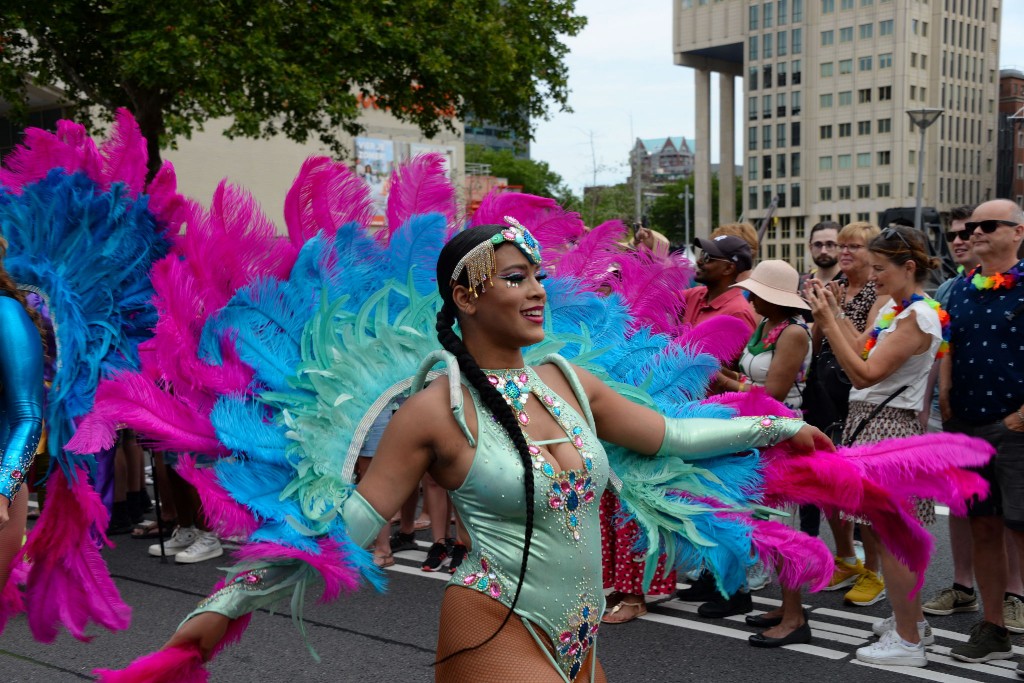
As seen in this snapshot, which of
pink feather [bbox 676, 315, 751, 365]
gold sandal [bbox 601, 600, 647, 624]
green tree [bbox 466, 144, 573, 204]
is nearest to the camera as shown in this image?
pink feather [bbox 676, 315, 751, 365]

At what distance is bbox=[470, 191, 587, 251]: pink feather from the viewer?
10.3 ft

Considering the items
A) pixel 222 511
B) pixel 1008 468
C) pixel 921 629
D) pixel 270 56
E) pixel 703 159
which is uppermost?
pixel 703 159

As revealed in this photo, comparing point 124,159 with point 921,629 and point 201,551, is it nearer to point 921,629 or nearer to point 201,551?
point 201,551

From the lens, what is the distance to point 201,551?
6.63 meters

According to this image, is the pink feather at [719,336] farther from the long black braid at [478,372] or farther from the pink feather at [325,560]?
the pink feather at [325,560]

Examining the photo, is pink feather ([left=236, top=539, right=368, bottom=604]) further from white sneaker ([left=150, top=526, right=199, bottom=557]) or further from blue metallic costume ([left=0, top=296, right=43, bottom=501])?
white sneaker ([left=150, top=526, right=199, bottom=557])

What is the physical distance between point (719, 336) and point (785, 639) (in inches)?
85.8

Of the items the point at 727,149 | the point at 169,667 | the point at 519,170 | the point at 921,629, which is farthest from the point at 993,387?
the point at 727,149

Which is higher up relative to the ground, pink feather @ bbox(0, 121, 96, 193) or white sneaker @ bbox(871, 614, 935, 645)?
pink feather @ bbox(0, 121, 96, 193)

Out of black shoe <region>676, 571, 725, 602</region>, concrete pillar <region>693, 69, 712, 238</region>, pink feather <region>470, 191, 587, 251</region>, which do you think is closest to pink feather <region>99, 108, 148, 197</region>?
pink feather <region>470, 191, 587, 251</region>

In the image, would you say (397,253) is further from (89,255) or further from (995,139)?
(995,139)

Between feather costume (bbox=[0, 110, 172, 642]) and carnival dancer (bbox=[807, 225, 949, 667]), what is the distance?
10.0ft

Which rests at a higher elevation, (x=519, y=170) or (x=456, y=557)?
(x=519, y=170)

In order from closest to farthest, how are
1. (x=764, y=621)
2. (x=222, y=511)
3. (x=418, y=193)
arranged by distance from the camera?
1. (x=222, y=511)
2. (x=418, y=193)
3. (x=764, y=621)
